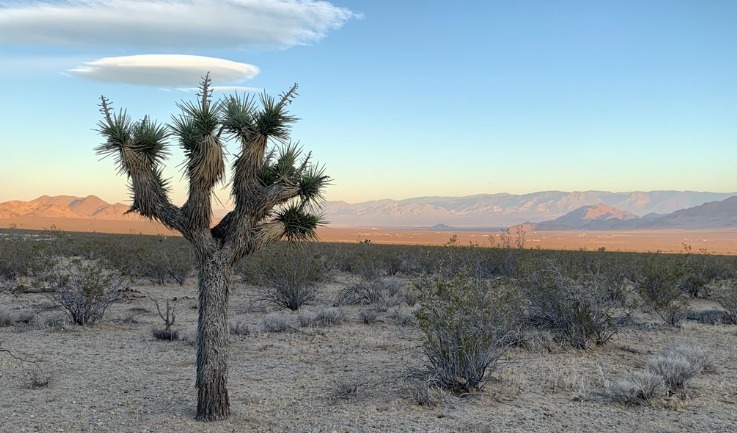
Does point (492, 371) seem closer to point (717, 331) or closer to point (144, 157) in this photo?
point (144, 157)

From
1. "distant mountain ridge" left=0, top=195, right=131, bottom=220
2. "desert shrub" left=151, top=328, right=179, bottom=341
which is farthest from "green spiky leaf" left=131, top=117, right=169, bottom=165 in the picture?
"distant mountain ridge" left=0, top=195, right=131, bottom=220

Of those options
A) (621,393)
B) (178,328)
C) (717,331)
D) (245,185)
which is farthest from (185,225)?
(717,331)

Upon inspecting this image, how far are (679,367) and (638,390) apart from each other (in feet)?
3.66

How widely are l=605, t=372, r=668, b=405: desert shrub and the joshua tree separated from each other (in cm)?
481

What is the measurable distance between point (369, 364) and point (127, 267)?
1541 centimetres

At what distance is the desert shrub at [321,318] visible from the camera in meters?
14.1

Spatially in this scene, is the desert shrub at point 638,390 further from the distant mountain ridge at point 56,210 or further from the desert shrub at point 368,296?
the distant mountain ridge at point 56,210

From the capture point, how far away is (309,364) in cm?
1055

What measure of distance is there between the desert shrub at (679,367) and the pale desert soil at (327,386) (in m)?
0.18

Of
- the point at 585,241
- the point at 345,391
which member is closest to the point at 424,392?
the point at 345,391

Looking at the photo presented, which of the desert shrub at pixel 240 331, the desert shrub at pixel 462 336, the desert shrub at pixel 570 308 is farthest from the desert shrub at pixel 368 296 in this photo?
the desert shrub at pixel 462 336

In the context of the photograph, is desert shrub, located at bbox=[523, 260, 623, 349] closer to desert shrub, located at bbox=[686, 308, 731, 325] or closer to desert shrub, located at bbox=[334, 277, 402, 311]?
desert shrub, located at bbox=[686, 308, 731, 325]

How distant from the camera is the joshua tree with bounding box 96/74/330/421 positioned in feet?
24.3

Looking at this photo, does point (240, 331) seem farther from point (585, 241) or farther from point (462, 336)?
point (585, 241)
